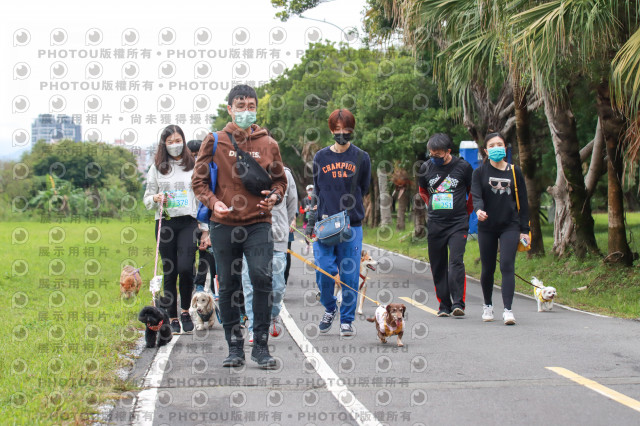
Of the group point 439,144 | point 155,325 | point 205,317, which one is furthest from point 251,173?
point 439,144

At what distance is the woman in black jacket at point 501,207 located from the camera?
376 inches

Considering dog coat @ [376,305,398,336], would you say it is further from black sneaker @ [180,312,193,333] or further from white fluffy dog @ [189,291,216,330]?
black sneaker @ [180,312,193,333]

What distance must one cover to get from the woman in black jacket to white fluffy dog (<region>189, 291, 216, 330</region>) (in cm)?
308

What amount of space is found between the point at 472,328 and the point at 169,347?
318 centimetres

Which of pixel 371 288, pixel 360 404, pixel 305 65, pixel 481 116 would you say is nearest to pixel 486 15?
pixel 371 288

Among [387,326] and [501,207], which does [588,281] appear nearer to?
[501,207]

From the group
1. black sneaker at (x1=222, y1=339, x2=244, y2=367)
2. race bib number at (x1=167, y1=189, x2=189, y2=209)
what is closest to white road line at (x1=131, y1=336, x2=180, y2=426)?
black sneaker at (x1=222, y1=339, x2=244, y2=367)

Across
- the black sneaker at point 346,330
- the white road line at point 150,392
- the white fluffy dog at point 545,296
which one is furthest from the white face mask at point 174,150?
the white fluffy dog at point 545,296

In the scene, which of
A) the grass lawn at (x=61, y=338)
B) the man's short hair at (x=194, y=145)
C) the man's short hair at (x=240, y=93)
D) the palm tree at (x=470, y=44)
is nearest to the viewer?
the grass lawn at (x=61, y=338)

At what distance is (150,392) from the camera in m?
5.95

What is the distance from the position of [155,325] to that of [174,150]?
1838 millimetres

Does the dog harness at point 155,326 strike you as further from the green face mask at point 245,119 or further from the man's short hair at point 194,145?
the man's short hair at point 194,145

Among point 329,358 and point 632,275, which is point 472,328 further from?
point 632,275

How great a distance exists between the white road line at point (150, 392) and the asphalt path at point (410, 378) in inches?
0.5
